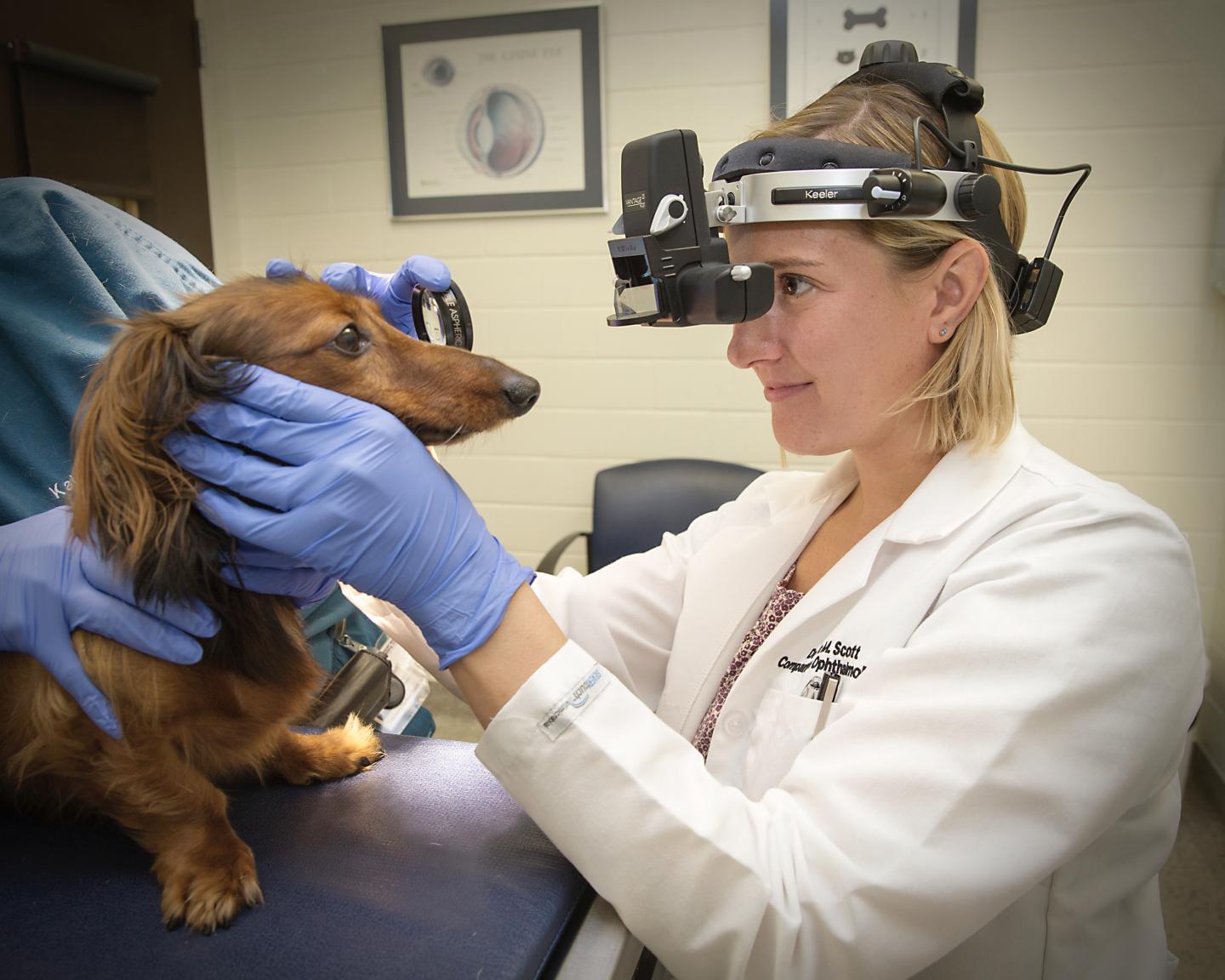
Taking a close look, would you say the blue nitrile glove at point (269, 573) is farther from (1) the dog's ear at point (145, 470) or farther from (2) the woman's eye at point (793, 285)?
(2) the woman's eye at point (793, 285)

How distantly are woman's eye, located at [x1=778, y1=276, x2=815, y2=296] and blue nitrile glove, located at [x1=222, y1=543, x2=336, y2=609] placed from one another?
0.71m

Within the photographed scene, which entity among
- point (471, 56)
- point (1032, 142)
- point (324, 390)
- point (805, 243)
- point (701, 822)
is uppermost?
point (471, 56)

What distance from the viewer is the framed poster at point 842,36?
9.15 ft

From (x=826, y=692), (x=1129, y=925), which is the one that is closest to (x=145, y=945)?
(x=826, y=692)

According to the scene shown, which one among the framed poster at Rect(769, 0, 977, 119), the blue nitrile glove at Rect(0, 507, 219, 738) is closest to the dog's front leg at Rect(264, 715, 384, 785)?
Result: the blue nitrile glove at Rect(0, 507, 219, 738)

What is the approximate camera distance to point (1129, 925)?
1099mm

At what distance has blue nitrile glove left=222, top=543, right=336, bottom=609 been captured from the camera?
3.32 ft

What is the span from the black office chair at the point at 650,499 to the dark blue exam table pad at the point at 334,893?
1992mm

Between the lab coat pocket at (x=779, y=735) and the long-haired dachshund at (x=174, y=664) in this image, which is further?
the lab coat pocket at (x=779, y=735)

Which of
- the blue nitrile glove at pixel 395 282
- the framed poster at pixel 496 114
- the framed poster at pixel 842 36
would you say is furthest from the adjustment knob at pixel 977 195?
the framed poster at pixel 496 114

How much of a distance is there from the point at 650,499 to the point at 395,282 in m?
1.86

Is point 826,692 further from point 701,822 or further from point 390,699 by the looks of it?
point 390,699

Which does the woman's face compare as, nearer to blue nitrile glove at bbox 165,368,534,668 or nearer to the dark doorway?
blue nitrile glove at bbox 165,368,534,668

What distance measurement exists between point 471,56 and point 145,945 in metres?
3.10
